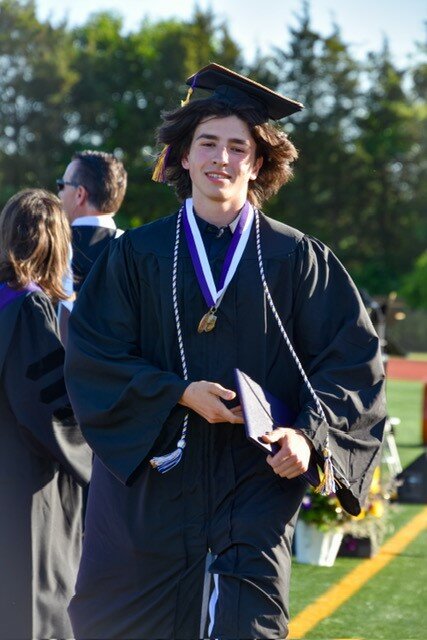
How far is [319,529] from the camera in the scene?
24.9ft

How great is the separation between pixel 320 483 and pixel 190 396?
463 mm

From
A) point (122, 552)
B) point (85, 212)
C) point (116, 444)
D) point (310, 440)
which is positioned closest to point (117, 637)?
point (122, 552)

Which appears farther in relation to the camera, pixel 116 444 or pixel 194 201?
pixel 194 201

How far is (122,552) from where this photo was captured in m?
3.53

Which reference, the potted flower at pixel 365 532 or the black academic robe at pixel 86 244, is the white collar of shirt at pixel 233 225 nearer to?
the black academic robe at pixel 86 244

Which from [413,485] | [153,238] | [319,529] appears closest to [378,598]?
[319,529]

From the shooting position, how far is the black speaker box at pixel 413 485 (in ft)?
32.9

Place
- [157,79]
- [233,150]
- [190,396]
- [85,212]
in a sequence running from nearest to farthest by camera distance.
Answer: [190,396], [233,150], [85,212], [157,79]

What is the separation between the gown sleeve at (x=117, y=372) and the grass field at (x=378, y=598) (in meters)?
2.82

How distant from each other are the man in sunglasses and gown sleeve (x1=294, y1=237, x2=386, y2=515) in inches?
91.7

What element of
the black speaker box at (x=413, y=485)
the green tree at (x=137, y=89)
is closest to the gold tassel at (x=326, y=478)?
the black speaker box at (x=413, y=485)

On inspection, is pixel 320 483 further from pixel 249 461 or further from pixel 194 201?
pixel 194 201

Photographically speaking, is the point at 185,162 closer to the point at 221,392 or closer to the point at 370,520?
the point at 221,392

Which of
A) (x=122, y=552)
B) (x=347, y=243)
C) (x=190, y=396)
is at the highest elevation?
(x=190, y=396)
